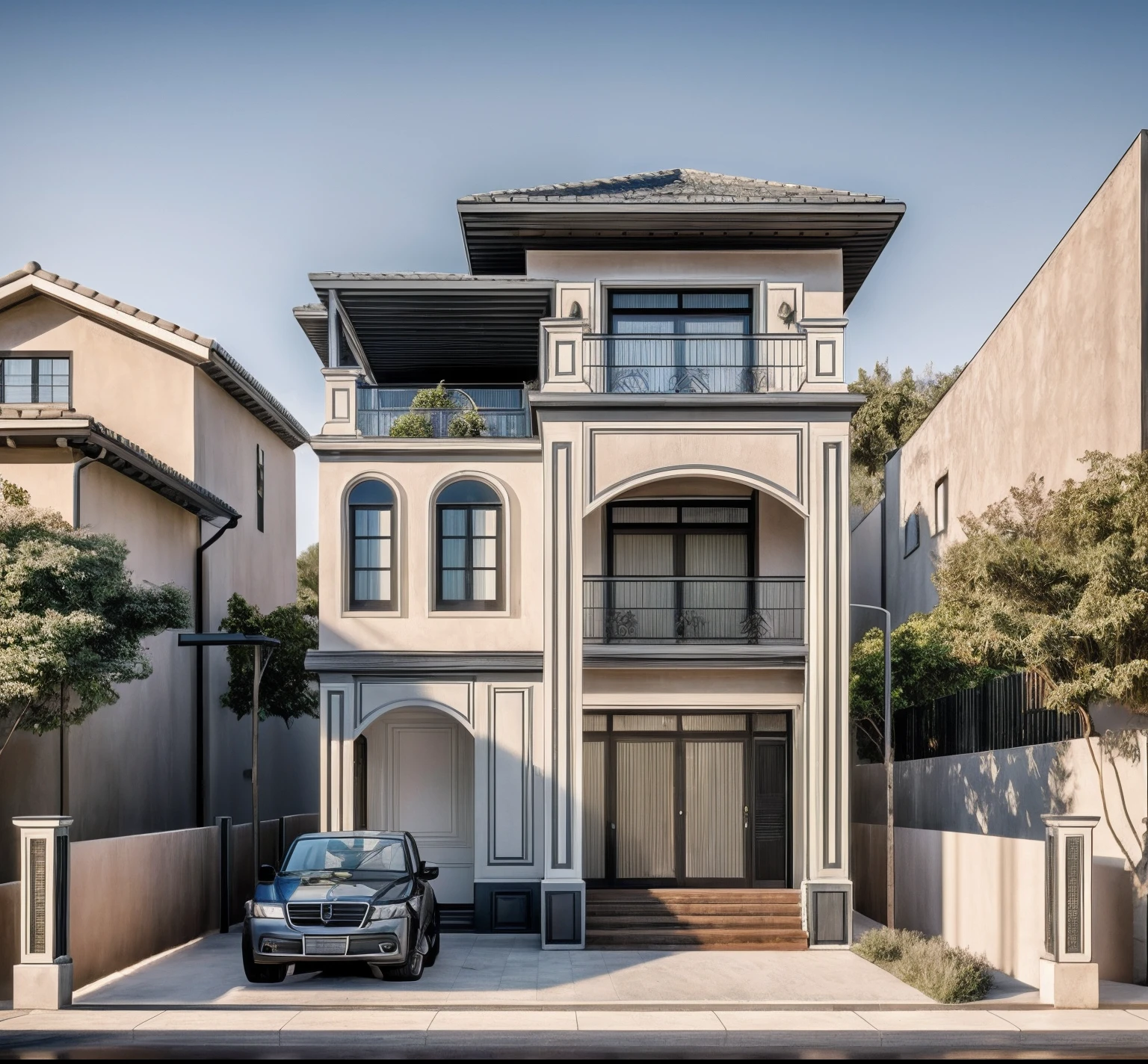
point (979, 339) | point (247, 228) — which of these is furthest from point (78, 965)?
point (979, 339)

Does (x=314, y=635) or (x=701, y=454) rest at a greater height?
(x=701, y=454)

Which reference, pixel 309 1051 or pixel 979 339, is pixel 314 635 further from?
pixel 979 339

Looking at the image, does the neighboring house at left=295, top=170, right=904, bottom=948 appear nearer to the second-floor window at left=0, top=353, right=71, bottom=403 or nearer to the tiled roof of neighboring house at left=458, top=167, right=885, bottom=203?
the tiled roof of neighboring house at left=458, top=167, right=885, bottom=203

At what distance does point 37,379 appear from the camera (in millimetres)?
26016

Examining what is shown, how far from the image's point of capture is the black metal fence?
19156 millimetres

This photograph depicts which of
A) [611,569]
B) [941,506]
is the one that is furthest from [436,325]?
[941,506]

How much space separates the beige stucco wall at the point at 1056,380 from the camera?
1917 cm

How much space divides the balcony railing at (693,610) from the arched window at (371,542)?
305cm

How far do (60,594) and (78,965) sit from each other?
438 centimetres

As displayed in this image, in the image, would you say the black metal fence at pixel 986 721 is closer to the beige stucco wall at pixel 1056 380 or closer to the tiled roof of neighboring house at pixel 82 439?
the beige stucco wall at pixel 1056 380

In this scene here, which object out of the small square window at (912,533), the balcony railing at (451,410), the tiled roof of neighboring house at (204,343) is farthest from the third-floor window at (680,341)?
the small square window at (912,533)

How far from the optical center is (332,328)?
854 inches

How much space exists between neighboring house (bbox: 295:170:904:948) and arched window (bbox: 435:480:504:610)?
34 millimetres

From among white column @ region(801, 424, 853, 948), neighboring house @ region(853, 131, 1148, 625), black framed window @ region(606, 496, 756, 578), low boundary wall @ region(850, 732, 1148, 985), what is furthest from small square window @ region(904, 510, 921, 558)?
white column @ region(801, 424, 853, 948)
